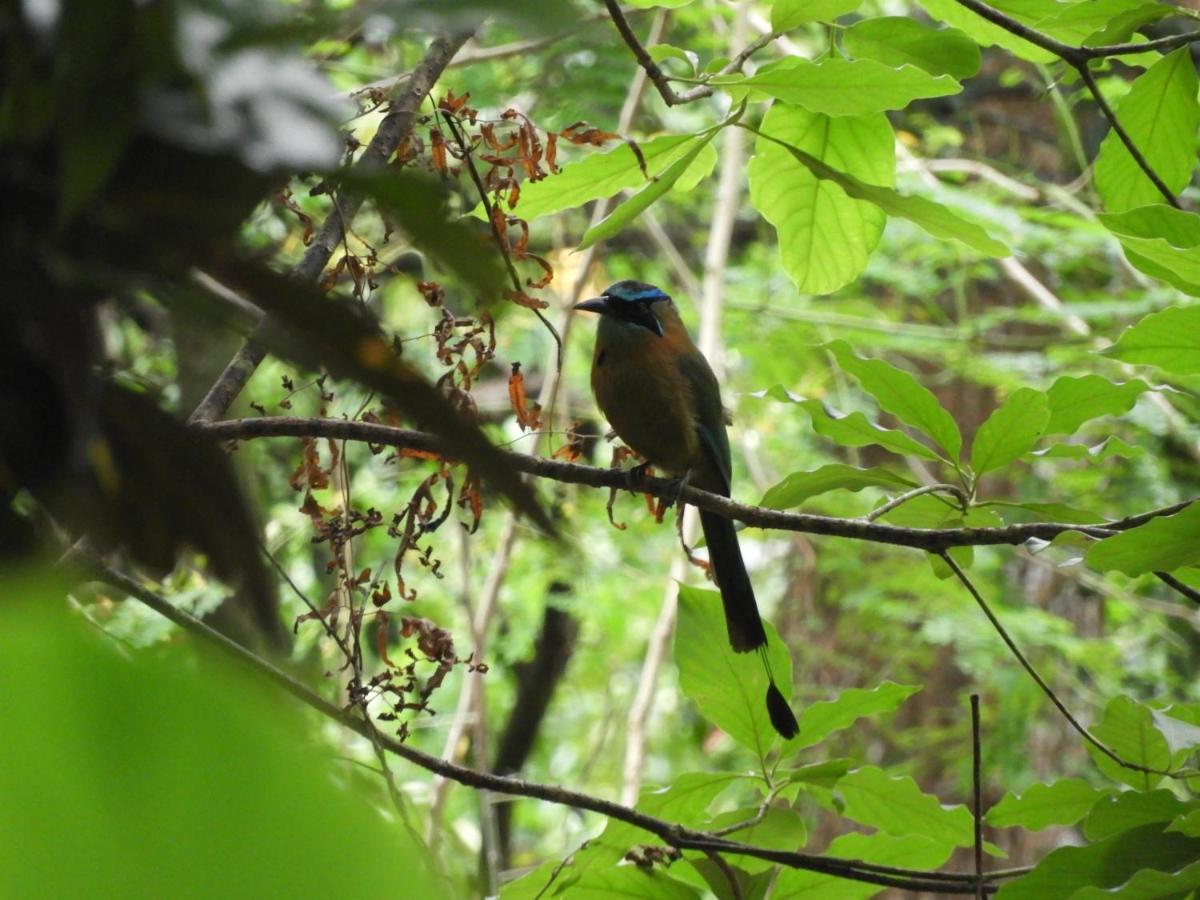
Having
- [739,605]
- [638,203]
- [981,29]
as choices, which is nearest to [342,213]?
[638,203]

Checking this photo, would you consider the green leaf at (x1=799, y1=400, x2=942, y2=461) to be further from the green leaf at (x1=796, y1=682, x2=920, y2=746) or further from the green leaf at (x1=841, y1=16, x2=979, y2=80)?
the green leaf at (x1=841, y1=16, x2=979, y2=80)

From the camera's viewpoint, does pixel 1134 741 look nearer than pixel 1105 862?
No

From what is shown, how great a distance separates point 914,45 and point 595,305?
1469 millimetres

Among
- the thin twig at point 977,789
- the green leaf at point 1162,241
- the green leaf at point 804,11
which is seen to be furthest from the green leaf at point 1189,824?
the green leaf at point 804,11

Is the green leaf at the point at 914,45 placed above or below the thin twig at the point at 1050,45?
below

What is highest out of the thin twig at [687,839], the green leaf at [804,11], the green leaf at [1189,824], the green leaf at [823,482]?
the green leaf at [804,11]

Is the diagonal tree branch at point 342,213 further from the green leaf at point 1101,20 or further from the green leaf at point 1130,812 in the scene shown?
the green leaf at point 1130,812

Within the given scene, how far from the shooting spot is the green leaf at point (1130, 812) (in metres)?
1.52

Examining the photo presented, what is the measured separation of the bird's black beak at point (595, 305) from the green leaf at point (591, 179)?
1.28m

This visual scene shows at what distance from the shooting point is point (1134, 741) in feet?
5.63

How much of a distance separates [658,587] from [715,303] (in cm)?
235

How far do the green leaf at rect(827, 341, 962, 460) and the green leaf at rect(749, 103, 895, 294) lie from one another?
0.38m

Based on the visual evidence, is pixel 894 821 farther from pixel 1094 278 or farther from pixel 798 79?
pixel 1094 278

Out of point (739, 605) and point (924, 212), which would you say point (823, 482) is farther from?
point (739, 605)
